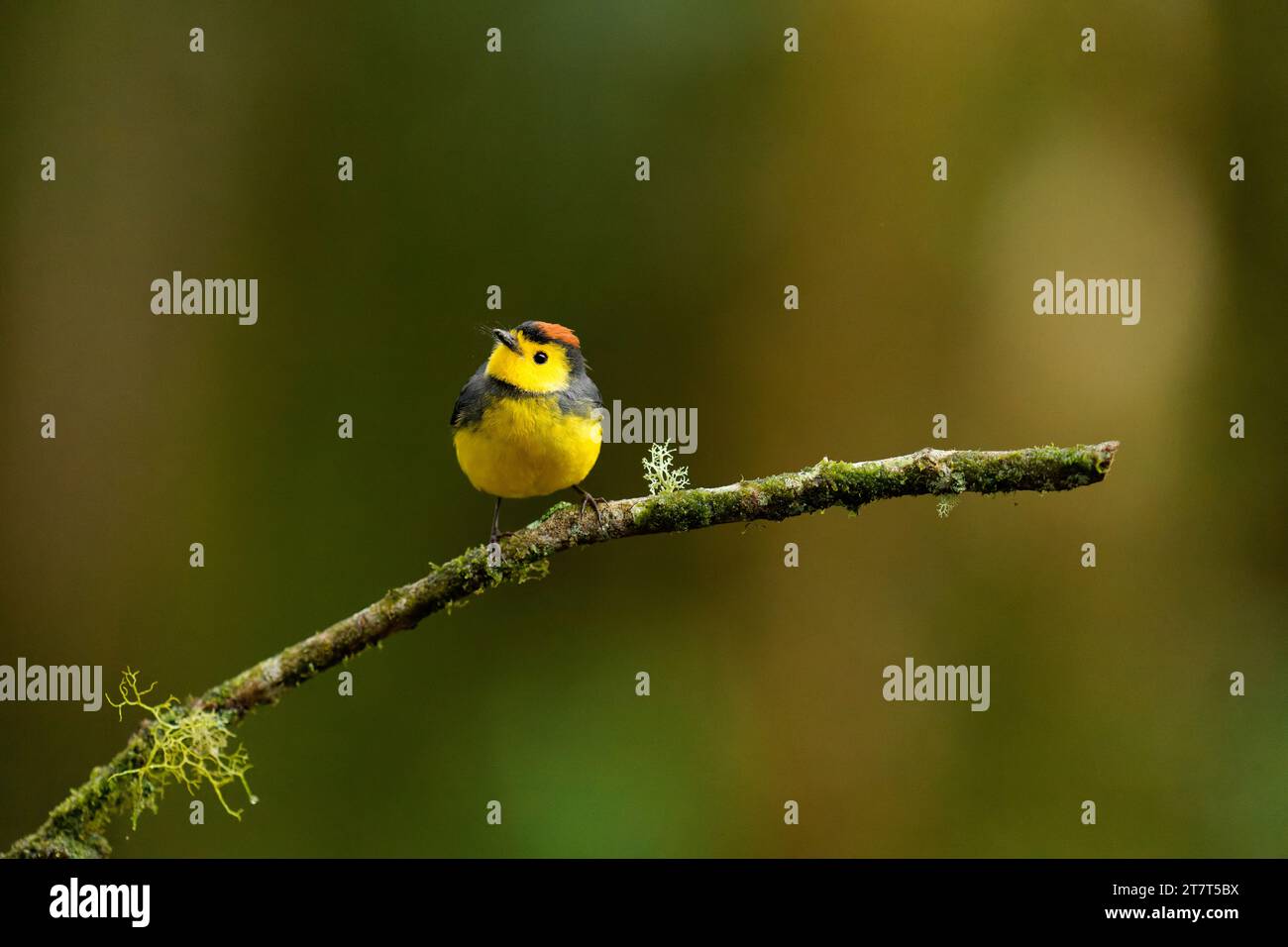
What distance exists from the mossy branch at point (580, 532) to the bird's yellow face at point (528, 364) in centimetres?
64

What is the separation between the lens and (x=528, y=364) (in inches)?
153

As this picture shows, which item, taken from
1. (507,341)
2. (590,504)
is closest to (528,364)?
(507,341)

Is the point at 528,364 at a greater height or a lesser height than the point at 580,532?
greater

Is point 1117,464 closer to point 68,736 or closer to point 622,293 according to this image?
point 622,293

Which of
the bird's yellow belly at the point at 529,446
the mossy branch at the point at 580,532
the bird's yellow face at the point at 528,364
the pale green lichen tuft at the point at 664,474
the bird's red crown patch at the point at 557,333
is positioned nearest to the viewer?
the mossy branch at the point at 580,532

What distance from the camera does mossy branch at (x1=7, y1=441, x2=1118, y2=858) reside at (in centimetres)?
292

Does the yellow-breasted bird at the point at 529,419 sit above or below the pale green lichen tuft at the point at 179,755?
above

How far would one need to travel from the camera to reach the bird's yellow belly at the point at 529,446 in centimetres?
370

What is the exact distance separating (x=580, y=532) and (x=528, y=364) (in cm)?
80

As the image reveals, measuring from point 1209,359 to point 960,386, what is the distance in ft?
5.58

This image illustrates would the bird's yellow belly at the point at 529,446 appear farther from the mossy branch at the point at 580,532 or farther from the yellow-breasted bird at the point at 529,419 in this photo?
the mossy branch at the point at 580,532

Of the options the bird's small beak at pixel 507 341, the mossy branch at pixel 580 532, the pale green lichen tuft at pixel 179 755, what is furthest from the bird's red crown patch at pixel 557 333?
the pale green lichen tuft at pixel 179 755

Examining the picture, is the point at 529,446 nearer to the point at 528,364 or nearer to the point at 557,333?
the point at 528,364

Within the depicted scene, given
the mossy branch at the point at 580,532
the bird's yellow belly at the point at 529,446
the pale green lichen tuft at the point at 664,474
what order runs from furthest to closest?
the bird's yellow belly at the point at 529,446 → the pale green lichen tuft at the point at 664,474 → the mossy branch at the point at 580,532
